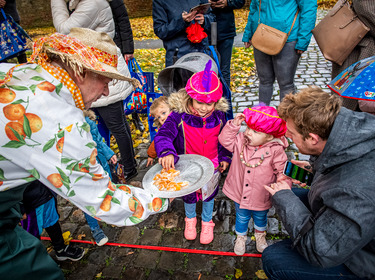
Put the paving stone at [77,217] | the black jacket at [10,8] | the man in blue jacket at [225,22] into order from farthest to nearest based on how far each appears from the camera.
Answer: the black jacket at [10,8] → the man in blue jacket at [225,22] → the paving stone at [77,217]

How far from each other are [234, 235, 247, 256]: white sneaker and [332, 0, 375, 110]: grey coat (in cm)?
198

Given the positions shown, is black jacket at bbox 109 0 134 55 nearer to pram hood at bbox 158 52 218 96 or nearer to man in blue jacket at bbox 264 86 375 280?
pram hood at bbox 158 52 218 96

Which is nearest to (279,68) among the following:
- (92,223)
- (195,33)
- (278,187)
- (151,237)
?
(195,33)

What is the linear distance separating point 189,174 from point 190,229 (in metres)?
0.89

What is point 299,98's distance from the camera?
1.81 meters

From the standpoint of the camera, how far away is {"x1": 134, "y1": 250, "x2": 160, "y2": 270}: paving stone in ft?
8.84

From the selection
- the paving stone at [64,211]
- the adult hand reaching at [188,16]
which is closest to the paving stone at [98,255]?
the paving stone at [64,211]

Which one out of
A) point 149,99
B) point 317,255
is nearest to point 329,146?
point 317,255

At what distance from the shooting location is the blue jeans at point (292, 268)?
1.78m

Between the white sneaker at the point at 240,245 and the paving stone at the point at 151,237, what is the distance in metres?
0.87

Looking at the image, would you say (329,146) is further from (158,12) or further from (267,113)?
(158,12)

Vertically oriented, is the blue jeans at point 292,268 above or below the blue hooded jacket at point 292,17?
below

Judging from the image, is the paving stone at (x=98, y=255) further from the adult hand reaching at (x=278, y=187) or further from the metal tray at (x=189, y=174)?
the adult hand reaching at (x=278, y=187)

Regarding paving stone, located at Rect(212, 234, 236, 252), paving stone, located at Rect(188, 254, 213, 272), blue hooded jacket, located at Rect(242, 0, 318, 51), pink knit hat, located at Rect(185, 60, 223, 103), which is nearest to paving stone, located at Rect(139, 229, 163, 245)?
paving stone, located at Rect(188, 254, 213, 272)
